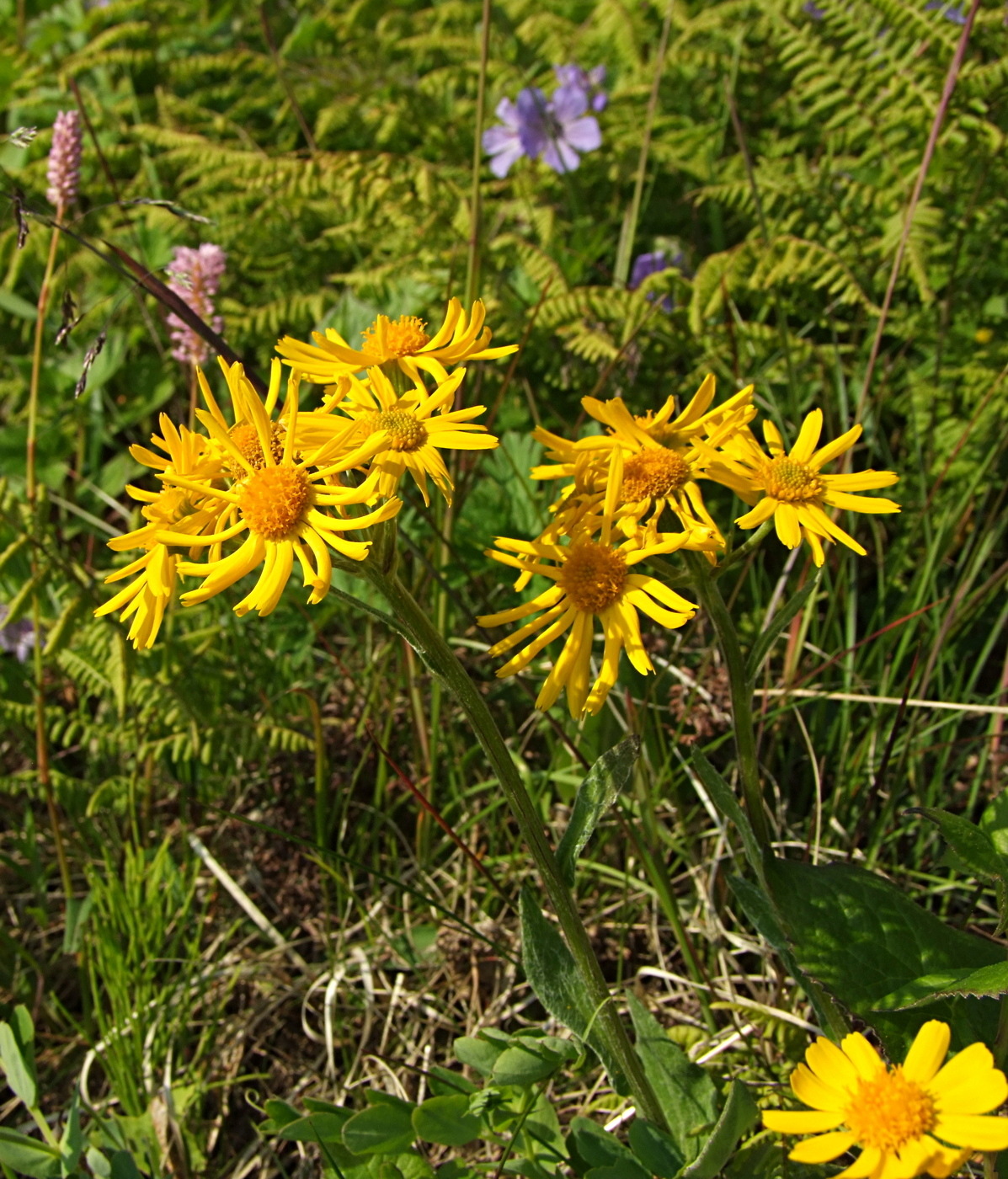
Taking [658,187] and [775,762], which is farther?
[658,187]

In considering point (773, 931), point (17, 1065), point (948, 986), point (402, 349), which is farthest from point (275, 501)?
point (17, 1065)

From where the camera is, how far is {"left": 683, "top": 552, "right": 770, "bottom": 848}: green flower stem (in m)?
1.59

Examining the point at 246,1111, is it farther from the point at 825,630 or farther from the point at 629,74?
the point at 629,74

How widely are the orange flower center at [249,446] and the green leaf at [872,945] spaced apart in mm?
1077

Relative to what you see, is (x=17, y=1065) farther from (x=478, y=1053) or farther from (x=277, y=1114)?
(x=478, y=1053)

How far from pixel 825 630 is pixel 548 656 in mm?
725

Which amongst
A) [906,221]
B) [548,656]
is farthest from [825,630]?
[906,221]

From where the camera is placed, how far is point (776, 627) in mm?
1549

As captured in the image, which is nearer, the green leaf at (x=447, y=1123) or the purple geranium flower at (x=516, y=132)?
the green leaf at (x=447, y=1123)

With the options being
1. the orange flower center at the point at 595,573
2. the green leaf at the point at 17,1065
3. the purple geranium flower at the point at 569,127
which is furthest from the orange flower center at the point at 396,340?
the purple geranium flower at the point at 569,127

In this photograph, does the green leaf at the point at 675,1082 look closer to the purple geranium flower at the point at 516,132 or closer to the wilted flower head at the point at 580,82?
the purple geranium flower at the point at 516,132

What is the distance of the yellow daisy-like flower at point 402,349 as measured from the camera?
164 centimetres

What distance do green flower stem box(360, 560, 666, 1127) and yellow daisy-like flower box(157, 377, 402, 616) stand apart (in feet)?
0.29

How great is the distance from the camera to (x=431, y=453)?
1527 mm
